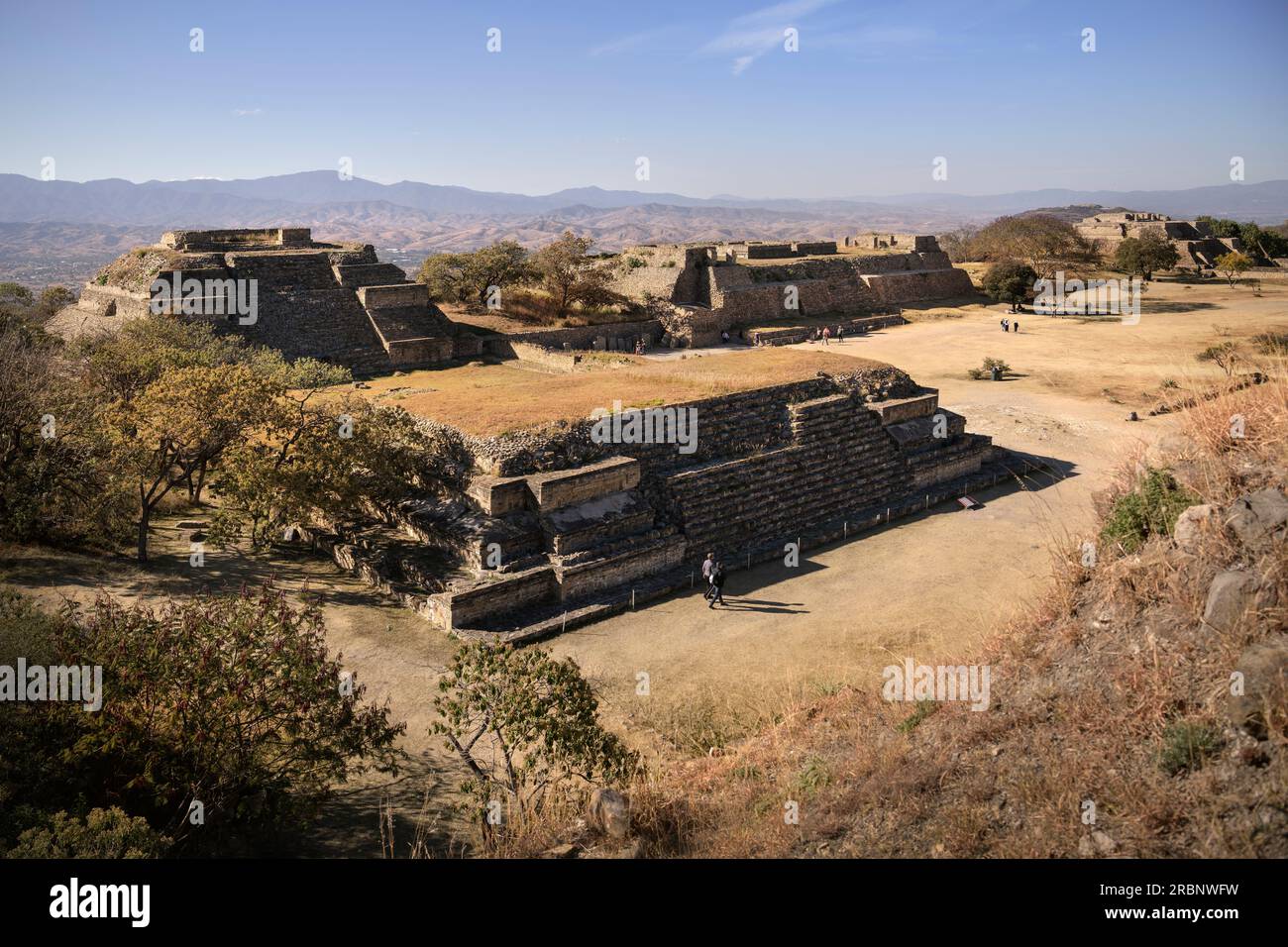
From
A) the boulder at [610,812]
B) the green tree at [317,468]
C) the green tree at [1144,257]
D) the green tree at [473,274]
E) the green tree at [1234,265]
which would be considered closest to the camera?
the boulder at [610,812]

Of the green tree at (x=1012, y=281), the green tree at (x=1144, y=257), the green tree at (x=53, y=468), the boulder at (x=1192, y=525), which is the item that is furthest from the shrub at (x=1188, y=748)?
the green tree at (x=1144, y=257)

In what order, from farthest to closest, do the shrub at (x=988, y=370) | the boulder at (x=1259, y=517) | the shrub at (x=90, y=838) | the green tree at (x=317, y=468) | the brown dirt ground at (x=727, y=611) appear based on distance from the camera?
the shrub at (x=988, y=370)
the green tree at (x=317, y=468)
the brown dirt ground at (x=727, y=611)
the boulder at (x=1259, y=517)
the shrub at (x=90, y=838)

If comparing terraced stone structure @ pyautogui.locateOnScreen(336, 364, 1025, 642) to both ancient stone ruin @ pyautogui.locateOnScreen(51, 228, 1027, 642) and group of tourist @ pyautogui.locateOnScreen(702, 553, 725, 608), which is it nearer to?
ancient stone ruin @ pyautogui.locateOnScreen(51, 228, 1027, 642)

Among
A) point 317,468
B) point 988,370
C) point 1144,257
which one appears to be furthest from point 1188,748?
point 1144,257

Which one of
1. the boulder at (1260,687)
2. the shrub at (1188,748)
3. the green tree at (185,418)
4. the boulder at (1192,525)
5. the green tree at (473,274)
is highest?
the green tree at (473,274)

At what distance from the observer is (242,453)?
12414 millimetres

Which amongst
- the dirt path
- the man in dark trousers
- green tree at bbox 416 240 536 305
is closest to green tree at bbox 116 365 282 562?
the dirt path

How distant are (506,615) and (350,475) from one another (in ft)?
11.1

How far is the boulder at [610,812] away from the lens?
6066mm

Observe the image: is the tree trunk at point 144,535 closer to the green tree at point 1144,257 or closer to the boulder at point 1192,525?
the boulder at point 1192,525

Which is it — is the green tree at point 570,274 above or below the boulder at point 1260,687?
above

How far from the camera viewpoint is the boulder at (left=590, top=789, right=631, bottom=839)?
19.9 feet

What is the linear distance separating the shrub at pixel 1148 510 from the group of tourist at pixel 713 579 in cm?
597

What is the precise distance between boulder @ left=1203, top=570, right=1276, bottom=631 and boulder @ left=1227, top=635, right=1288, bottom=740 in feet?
1.01
